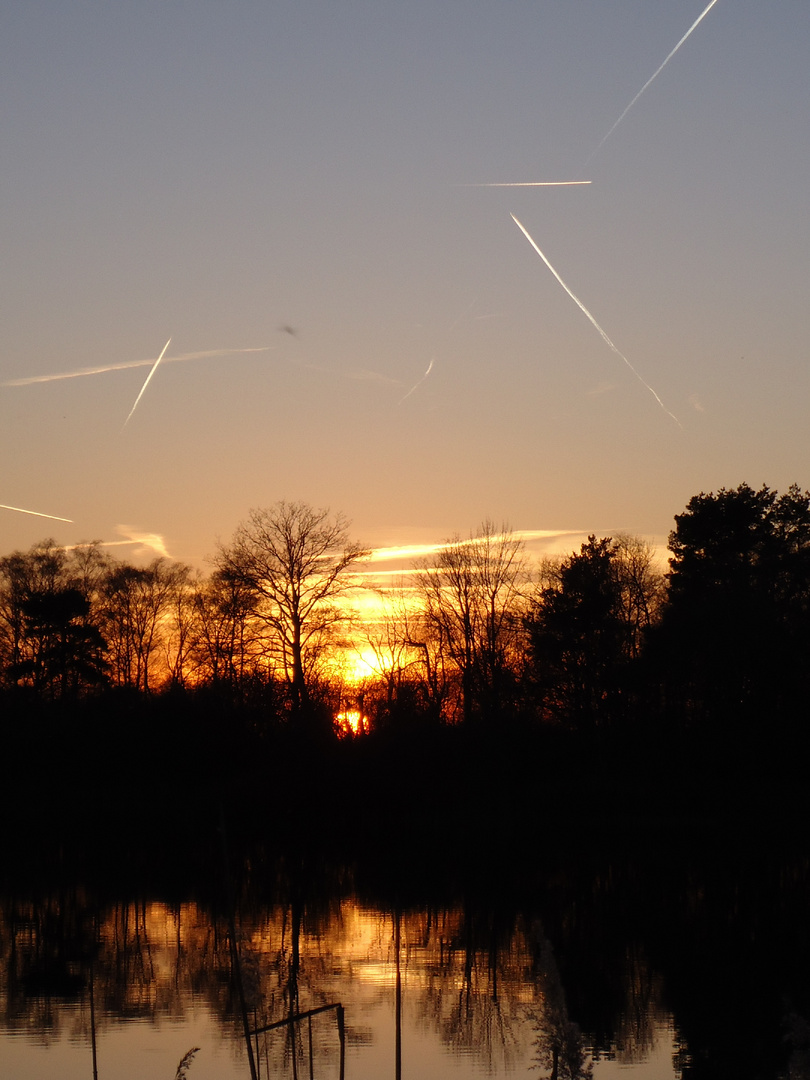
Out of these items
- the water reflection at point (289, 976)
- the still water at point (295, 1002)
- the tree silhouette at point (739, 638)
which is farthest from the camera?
the tree silhouette at point (739, 638)

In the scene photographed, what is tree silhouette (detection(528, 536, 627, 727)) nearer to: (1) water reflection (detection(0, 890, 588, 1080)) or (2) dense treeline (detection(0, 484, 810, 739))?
(2) dense treeline (detection(0, 484, 810, 739))

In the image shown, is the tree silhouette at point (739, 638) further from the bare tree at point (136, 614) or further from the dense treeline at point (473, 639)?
the bare tree at point (136, 614)

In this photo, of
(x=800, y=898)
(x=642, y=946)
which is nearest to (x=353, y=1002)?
(x=642, y=946)

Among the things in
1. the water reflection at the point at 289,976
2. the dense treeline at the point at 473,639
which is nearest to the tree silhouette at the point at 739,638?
the dense treeline at the point at 473,639

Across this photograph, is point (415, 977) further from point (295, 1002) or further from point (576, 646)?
point (576, 646)

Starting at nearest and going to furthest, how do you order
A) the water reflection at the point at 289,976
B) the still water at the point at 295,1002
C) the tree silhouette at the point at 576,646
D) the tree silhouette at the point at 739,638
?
the still water at the point at 295,1002 → the water reflection at the point at 289,976 → the tree silhouette at the point at 739,638 → the tree silhouette at the point at 576,646

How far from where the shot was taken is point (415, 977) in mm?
13086

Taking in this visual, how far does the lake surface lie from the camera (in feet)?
31.3

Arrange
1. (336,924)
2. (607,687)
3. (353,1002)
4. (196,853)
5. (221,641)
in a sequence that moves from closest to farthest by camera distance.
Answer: (353,1002) → (336,924) → (196,853) → (607,687) → (221,641)

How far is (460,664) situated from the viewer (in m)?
44.0

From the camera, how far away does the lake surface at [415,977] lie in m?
9.55

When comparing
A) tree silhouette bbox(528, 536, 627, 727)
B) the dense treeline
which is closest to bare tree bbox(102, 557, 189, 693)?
the dense treeline

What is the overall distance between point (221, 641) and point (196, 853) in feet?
47.6

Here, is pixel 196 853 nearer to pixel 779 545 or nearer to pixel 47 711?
pixel 47 711
